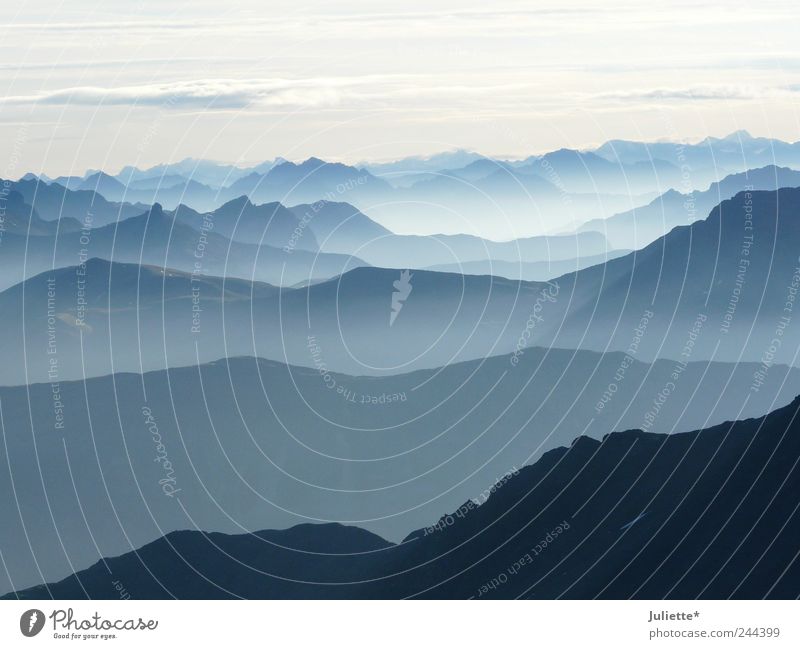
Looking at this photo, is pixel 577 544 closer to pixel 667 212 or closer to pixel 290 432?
pixel 290 432

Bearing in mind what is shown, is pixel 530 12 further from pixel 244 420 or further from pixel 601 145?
pixel 244 420

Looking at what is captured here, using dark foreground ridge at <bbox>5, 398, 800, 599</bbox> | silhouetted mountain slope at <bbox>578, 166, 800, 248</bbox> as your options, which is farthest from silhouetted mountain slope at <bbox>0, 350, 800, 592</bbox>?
silhouetted mountain slope at <bbox>578, 166, 800, 248</bbox>

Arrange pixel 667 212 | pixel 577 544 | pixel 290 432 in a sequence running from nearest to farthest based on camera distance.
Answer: pixel 577 544 < pixel 667 212 < pixel 290 432

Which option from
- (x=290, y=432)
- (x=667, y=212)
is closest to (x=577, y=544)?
(x=290, y=432)

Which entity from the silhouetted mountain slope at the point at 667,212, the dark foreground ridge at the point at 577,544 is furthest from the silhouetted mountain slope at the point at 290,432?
the silhouetted mountain slope at the point at 667,212

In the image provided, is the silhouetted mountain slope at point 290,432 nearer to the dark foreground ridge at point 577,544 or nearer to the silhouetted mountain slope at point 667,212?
the dark foreground ridge at point 577,544

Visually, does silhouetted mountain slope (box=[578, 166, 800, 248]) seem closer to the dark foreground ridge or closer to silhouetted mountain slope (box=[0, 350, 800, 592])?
silhouetted mountain slope (box=[0, 350, 800, 592])
